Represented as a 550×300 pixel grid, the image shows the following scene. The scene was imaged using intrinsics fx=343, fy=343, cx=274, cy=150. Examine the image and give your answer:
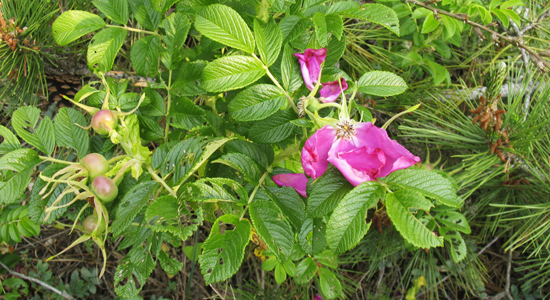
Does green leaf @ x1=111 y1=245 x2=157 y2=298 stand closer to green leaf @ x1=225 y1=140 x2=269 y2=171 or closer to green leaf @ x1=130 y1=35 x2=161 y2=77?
green leaf @ x1=225 y1=140 x2=269 y2=171

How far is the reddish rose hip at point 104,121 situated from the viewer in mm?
694

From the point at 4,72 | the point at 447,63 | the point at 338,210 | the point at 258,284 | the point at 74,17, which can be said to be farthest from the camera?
the point at 447,63

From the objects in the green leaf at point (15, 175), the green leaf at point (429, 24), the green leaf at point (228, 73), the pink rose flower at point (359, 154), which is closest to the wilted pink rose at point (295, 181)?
the pink rose flower at point (359, 154)

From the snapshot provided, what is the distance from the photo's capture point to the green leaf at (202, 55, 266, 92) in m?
0.71

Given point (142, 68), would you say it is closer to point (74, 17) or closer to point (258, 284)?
point (74, 17)

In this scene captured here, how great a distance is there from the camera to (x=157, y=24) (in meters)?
0.93

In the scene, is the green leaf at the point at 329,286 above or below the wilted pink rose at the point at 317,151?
below

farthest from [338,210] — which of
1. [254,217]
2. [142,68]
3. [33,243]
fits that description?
[33,243]

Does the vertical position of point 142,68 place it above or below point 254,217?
above

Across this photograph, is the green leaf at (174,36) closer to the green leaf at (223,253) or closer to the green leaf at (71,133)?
the green leaf at (71,133)

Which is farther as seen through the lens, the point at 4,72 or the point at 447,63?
the point at 447,63

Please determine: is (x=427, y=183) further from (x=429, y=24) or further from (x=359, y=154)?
(x=429, y=24)

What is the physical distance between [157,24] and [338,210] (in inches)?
27.9

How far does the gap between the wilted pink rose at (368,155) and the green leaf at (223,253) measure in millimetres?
228
